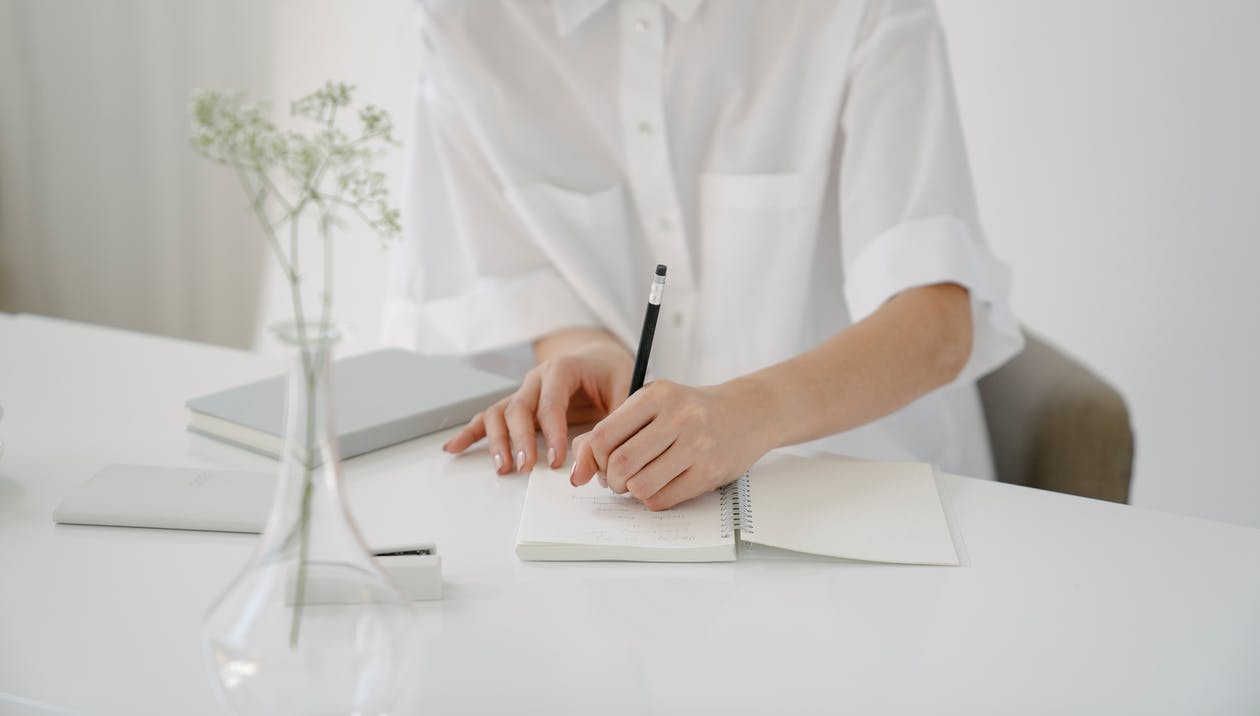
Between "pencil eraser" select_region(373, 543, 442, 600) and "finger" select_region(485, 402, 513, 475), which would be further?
"finger" select_region(485, 402, 513, 475)

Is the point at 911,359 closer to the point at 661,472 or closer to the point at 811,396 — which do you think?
the point at 811,396

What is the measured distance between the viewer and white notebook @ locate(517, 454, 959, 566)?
2.65ft

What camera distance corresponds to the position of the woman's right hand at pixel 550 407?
975 millimetres

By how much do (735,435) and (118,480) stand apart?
474 mm

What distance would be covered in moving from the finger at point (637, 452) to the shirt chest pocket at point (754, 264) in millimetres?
596

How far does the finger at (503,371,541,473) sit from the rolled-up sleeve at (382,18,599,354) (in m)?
0.38

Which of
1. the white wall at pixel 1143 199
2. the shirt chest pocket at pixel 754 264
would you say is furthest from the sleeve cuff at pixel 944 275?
the white wall at pixel 1143 199

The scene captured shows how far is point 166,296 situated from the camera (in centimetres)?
295

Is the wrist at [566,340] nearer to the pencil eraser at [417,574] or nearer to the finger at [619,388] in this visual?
the finger at [619,388]

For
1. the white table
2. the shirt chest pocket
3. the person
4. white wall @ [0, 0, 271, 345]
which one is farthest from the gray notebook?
white wall @ [0, 0, 271, 345]

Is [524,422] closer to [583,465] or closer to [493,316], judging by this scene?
[583,465]

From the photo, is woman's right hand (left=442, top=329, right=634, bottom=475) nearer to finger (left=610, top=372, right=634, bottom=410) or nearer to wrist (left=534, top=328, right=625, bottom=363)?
finger (left=610, top=372, right=634, bottom=410)

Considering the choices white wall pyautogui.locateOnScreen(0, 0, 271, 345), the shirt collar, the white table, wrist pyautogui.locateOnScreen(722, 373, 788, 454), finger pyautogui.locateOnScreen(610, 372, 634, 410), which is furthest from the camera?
white wall pyautogui.locateOnScreen(0, 0, 271, 345)

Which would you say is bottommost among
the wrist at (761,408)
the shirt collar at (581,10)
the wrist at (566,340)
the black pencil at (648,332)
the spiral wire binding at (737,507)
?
the wrist at (566,340)
